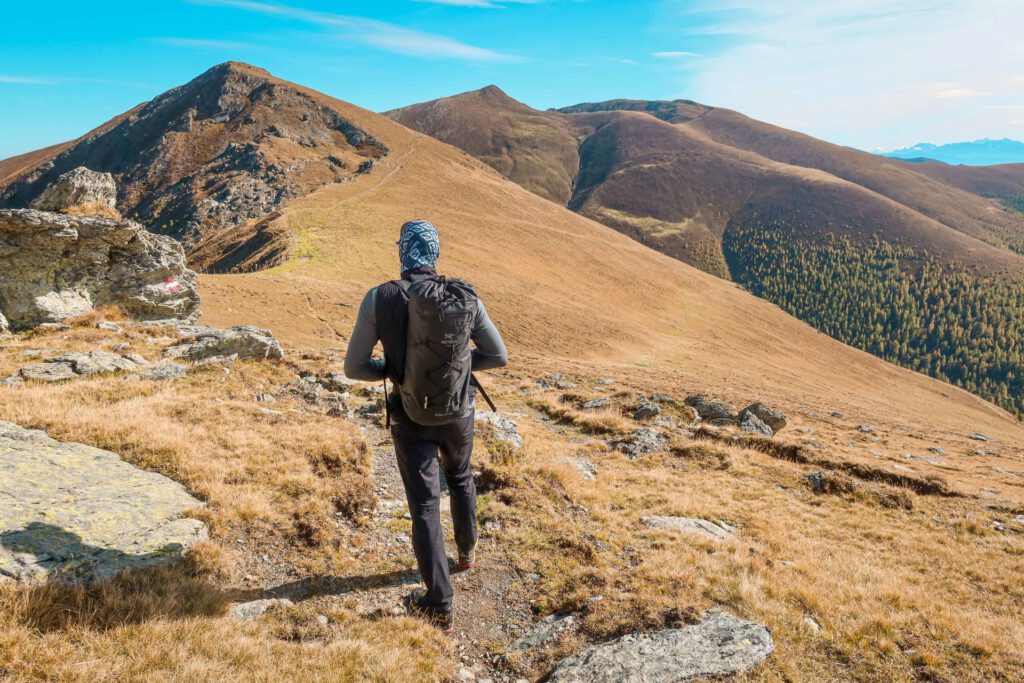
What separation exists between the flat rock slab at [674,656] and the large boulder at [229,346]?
13.5m

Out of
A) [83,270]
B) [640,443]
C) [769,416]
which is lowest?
[769,416]

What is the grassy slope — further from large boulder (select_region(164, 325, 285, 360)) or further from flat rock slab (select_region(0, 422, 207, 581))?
large boulder (select_region(164, 325, 285, 360))

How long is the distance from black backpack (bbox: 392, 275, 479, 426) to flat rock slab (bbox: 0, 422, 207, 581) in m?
3.11

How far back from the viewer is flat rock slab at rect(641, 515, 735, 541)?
8.58 meters

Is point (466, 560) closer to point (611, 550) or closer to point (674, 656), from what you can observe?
point (611, 550)

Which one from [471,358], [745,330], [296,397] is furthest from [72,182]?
[745,330]

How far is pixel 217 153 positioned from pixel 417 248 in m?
134

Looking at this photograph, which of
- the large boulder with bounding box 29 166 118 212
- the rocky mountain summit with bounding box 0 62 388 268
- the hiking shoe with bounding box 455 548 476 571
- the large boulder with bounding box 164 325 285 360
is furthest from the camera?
the rocky mountain summit with bounding box 0 62 388 268

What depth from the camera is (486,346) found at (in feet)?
18.3

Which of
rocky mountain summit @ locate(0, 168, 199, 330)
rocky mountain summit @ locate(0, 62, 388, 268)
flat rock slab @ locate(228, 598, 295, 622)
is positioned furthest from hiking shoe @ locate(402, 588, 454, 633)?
rocky mountain summit @ locate(0, 62, 388, 268)

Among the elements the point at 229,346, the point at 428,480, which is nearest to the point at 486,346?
the point at 428,480

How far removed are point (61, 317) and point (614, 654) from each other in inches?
818

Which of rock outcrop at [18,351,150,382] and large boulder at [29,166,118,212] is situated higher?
large boulder at [29,166,118,212]

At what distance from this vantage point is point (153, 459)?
7.31m
